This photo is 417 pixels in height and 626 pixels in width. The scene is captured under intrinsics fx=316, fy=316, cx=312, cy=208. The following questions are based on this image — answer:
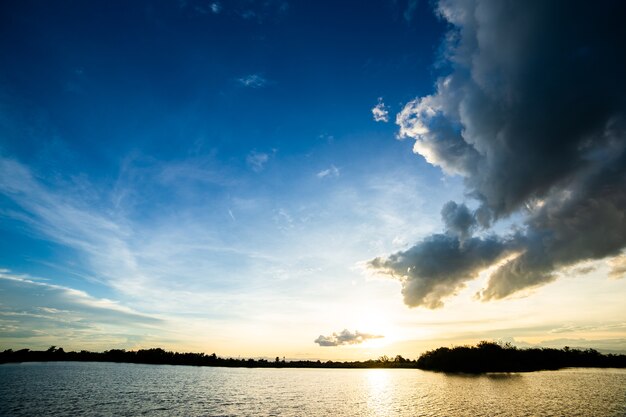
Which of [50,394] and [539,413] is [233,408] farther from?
[539,413]

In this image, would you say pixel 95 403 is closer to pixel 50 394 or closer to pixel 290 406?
pixel 50 394

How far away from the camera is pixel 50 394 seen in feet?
287

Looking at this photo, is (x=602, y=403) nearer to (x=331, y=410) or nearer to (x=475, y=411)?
(x=475, y=411)

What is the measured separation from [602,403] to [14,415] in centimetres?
13365

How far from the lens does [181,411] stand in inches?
2731

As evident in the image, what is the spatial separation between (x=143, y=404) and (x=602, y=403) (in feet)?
387

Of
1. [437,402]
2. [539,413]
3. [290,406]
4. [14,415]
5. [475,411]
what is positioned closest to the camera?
[14,415]

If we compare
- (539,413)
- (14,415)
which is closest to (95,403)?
(14,415)

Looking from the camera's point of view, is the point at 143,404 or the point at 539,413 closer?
the point at 539,413

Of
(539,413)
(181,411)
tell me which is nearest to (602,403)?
(539,413)

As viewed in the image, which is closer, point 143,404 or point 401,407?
point 143,404

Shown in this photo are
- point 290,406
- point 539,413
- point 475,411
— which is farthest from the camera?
point 290,406

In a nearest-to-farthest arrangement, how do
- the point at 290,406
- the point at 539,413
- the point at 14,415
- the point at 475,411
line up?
the point at 14,415
the point at 539,413
the point at 475,411
the point at 290,406

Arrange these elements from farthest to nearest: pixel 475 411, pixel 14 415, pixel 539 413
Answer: pixel 475 411 → pixel 539 413 → pixel 14 415
